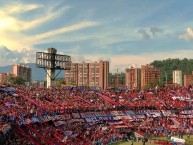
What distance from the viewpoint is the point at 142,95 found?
78938 millimetres

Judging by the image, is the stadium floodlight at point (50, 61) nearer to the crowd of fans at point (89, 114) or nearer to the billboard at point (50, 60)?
the billboard at point (50, 60)

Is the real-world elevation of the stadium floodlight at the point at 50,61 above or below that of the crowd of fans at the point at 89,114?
above

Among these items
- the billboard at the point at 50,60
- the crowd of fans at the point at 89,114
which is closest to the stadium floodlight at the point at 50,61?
the billboard at the point at 50,60

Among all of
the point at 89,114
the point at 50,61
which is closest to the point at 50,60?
the point at 50,61

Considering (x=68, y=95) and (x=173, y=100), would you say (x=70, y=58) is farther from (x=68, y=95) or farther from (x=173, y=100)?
(x=173, y=100)

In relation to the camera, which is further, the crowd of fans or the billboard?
the billboard

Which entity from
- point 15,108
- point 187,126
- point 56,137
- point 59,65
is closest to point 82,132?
point 56,137

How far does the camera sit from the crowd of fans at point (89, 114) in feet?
157

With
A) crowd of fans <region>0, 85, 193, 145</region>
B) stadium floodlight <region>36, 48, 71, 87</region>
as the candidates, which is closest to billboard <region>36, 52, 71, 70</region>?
stadium floodlight <region>36, 48, 71, 87</region>

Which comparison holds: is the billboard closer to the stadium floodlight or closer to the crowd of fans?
the stadium floodlight

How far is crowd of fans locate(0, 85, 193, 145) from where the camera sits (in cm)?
4794

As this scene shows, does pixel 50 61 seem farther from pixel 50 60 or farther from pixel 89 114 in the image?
pixel 89 114

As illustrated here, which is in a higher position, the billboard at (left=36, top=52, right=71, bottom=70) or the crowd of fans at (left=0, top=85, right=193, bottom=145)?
the billboard at (left=36, top=52, right=71, bottom=70)

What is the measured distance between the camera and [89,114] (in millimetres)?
62812
